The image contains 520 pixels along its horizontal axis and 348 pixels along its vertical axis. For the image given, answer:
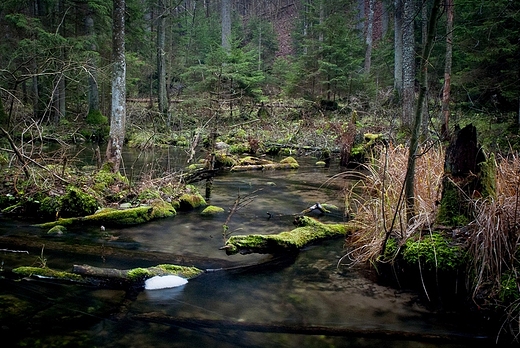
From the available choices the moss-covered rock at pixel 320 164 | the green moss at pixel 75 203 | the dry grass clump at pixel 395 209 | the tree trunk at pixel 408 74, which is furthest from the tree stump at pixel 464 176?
the tree trunk at pixel 408 74

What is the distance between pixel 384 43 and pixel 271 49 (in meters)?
16.8

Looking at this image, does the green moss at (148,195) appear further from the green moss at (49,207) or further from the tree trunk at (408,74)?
the tree trunk at (408,74)

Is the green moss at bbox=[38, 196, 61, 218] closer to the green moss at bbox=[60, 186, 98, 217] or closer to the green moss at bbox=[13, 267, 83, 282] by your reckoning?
the green moss at bbox=[60, 186, 98, 217]

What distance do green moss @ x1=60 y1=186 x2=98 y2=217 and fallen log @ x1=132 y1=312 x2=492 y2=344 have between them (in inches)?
155

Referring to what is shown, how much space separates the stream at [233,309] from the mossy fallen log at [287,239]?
0.51 ft

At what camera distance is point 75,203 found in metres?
7.07

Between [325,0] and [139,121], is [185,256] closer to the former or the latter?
[139,121]

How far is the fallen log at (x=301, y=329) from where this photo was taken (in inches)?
135

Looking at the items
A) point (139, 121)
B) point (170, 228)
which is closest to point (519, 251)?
point (170, 228)

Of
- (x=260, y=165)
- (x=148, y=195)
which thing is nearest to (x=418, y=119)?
(x=148, y=195)

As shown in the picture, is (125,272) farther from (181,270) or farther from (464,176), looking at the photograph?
(464,176)

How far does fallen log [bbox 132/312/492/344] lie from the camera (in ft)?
11.3

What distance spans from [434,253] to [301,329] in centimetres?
171

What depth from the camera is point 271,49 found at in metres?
39.4
